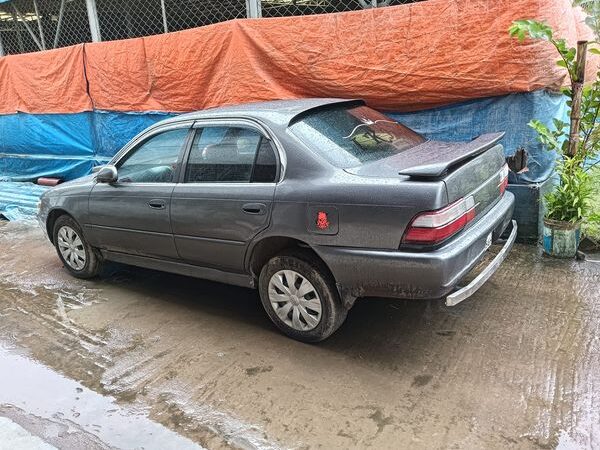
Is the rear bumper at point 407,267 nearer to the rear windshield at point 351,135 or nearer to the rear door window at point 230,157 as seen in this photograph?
the rear windshield at point 351,135

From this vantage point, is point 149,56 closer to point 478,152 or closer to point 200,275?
point 200,275

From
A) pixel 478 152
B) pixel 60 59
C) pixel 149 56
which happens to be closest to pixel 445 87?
pixel 478 152

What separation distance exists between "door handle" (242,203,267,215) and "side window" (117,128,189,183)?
2.75ft

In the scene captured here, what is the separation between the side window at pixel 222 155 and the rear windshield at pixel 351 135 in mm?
389

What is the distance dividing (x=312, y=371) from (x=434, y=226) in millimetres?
1228

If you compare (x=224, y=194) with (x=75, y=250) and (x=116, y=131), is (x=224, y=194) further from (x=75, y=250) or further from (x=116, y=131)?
(x=116, y=131)

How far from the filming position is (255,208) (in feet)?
11.4

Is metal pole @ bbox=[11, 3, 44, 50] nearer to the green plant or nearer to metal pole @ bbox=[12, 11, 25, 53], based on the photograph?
metal pole @ bbox=[12, 11, 25, 53]

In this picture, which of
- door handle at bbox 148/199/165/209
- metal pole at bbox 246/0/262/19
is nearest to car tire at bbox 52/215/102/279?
door handle at bbox 148/199/165/209

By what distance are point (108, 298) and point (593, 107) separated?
15.7ft

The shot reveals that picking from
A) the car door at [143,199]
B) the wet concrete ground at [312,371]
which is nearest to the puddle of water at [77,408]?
the wet concrete ground at [312,371]

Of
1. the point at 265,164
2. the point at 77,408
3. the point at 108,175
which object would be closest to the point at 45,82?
the point at 108,175

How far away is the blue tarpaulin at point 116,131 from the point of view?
197 inches

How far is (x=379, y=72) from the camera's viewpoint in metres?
5.41
